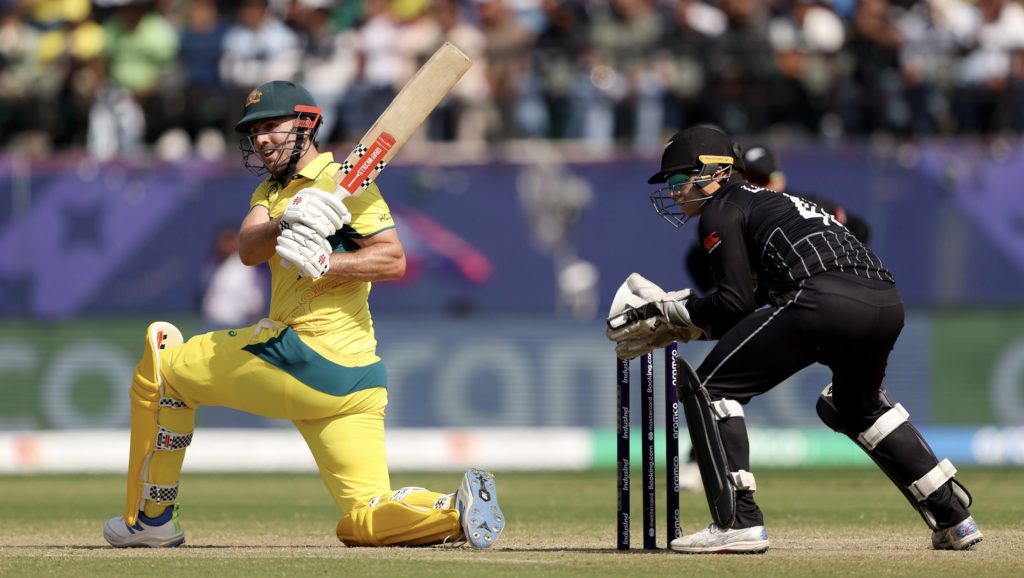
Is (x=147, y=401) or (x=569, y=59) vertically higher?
(x=569, y=59)

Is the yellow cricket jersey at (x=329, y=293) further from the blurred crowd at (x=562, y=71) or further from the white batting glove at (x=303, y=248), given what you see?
the blurred crowd at (x=562, y=71)

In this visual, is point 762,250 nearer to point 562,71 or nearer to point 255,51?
point 562,71

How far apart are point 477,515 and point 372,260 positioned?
107cm

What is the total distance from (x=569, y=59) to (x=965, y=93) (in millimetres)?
3496

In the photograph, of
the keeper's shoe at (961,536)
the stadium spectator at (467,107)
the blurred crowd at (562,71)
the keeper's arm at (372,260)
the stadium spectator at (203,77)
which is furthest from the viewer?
the stadium spectator at (203,77)

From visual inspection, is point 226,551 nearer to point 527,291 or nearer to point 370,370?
point 370,370

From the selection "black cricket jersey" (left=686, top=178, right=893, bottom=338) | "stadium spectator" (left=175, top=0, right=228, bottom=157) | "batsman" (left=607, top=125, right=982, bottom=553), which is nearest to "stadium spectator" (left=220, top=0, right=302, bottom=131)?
"stadium spectator" (left=175, top=0, right=228, bottom=157)

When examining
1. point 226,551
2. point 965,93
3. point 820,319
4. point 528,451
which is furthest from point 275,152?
point 965,93

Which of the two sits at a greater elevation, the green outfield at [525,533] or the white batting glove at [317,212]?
the white batting glove at [317,212]

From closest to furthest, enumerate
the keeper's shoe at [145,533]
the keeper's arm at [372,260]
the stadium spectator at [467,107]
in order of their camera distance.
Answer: the keeper's arm at [372,260] → the keeper's shoe at [145,533] → the stadium spectator at [467,107]

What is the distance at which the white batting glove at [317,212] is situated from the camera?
19.0 ft

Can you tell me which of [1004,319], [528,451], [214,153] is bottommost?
[528,451]

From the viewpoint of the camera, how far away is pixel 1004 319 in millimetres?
12656

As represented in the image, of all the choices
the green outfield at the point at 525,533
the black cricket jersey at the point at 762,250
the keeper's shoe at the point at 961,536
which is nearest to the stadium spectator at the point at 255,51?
the green outfield at the point at 525,533
